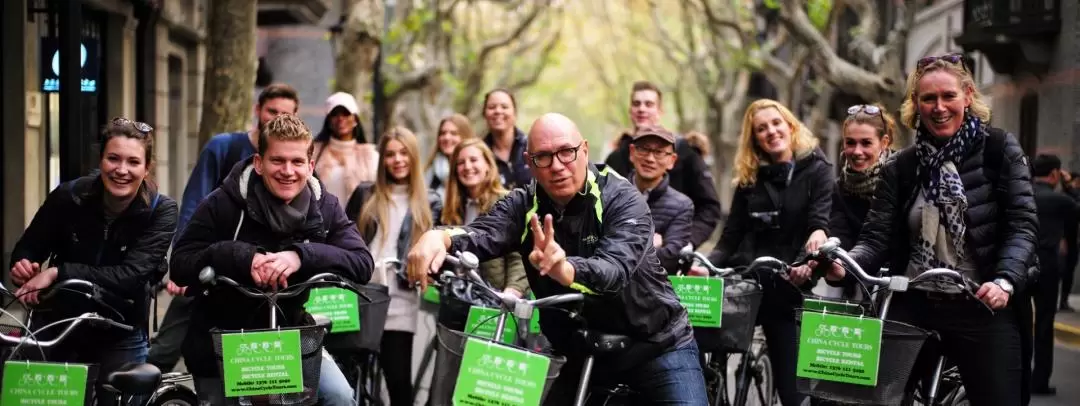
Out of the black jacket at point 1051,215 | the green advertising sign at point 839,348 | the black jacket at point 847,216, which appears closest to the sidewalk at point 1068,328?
the black jacket at point 1051,215

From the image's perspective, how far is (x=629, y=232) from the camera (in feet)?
16.9

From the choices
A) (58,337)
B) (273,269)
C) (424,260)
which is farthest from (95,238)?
(424,260)

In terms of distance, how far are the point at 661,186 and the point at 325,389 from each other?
304 cm

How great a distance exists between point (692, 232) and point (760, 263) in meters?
2.02

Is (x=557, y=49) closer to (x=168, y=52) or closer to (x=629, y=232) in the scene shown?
(x=168, y=52)

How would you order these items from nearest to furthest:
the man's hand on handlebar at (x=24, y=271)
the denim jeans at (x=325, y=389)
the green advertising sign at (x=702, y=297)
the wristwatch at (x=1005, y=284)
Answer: the denim jeans at (x=325, y=389) < the wristwatch at (x=1005, y=284) < the man's hand on handlebar at (x=24, y=271) < the green advertising sign at (x=702, y=297)

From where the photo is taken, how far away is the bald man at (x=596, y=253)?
202 inches

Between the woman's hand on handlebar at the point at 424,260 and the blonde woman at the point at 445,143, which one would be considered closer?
the woman's hand on handlebar at the point at 424,260

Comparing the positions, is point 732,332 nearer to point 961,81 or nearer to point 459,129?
point 961,81

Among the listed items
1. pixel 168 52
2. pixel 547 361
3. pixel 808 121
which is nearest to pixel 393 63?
pixel 168 52

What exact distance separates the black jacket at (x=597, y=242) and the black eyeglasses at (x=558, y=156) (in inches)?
5.5

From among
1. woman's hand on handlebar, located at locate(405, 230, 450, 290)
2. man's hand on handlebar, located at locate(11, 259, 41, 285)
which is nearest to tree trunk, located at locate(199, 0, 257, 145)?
man's hand on handlebar, located at locate(11, 259, 41, 285)

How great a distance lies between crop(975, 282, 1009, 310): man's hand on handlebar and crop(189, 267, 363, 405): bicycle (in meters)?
2.33

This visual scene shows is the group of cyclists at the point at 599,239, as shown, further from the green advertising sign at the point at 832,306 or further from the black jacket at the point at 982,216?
the green advertising sign at the point at 832,306
